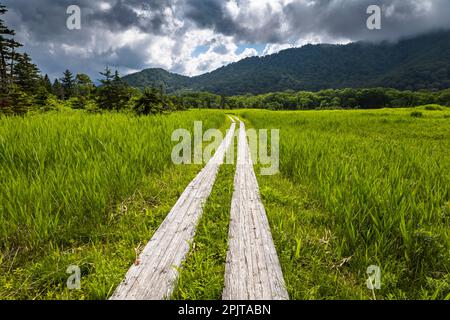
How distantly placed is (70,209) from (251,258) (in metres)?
2.33

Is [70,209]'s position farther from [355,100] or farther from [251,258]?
[355,100]

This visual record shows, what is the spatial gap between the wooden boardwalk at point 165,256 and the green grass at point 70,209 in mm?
161

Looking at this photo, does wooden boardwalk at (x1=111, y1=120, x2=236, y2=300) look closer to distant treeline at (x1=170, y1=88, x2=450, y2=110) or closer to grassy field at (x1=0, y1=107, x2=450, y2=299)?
grassy field at (x1=0, y1=107, x2=450, y2=299)

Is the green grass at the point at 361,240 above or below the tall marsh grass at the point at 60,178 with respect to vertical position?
below

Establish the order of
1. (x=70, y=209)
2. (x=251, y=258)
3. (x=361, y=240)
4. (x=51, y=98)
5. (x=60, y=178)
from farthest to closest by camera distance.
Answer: (x=51, y=98) → (x=60, y=178) → (x=70, y=209) → (x=361, y=240) → (x=251, y=258)

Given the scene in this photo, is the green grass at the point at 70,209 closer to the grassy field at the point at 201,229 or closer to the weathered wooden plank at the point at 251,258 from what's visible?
the grassy field at the point at 201,229

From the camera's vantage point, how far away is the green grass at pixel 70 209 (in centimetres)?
207

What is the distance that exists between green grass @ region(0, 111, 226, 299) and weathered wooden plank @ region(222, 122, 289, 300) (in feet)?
3.34

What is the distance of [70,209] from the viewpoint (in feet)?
9.52

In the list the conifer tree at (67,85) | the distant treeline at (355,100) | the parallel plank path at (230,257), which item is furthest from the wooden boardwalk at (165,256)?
the conifer tree at (67,85)

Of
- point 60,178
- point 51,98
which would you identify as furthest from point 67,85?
point 60,178

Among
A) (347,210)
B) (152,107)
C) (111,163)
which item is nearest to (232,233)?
(347,210)

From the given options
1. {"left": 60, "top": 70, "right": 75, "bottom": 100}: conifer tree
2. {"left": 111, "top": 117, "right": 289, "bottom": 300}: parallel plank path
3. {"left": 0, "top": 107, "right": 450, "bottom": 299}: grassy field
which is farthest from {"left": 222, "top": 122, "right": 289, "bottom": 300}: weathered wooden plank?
{"left": 60, "top": 70, "right": 75, "bottom": 100}: conifer tree

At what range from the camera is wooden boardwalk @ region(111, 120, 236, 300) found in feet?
6.00
